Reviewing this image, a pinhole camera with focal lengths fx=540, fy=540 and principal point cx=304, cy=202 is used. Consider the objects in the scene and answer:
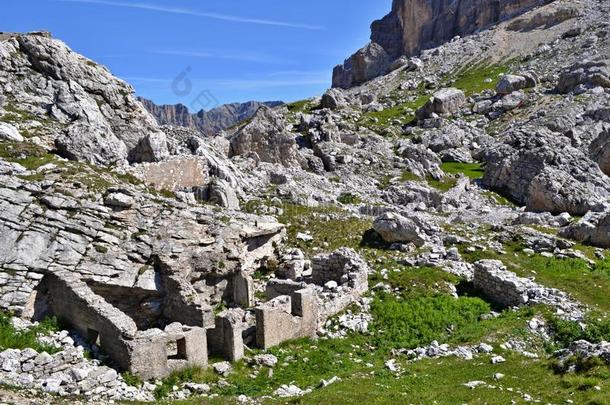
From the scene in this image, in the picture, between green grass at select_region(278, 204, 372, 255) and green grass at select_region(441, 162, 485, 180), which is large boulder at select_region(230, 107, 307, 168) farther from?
green grass at select_region(441, 162, 485, 180)

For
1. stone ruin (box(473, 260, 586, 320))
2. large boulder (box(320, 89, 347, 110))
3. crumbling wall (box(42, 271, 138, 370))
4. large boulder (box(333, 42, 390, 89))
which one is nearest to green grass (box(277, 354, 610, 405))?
stone ruin (box(473, 260, 586, 320))

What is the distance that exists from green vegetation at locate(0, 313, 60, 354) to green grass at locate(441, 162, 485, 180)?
58.6 meters

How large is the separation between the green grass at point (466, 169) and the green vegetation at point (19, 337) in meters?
58.6

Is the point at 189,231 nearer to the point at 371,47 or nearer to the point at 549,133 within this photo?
the point at 549,133

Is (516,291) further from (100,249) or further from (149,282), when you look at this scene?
(100,249)

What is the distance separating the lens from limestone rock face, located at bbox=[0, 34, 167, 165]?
33.1 metres

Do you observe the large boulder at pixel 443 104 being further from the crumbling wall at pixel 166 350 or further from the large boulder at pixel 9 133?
the crumbling wall at pixel 166 350

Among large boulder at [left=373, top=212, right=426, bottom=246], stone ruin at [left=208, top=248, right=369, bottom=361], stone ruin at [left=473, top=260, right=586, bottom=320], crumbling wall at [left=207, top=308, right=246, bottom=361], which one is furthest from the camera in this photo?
large boulder at [left=373, top=212, right=426, bottom=246]

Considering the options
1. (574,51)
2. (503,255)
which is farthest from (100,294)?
(574,51)

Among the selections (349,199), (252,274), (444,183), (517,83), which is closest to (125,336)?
(252,274)

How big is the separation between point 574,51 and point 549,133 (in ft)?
220

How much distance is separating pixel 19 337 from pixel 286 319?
31.7 feet

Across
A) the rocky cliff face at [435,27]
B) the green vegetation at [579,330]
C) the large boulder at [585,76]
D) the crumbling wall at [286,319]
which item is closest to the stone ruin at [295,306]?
the crumbling wall at [286,319]

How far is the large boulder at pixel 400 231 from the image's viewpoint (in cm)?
3350
